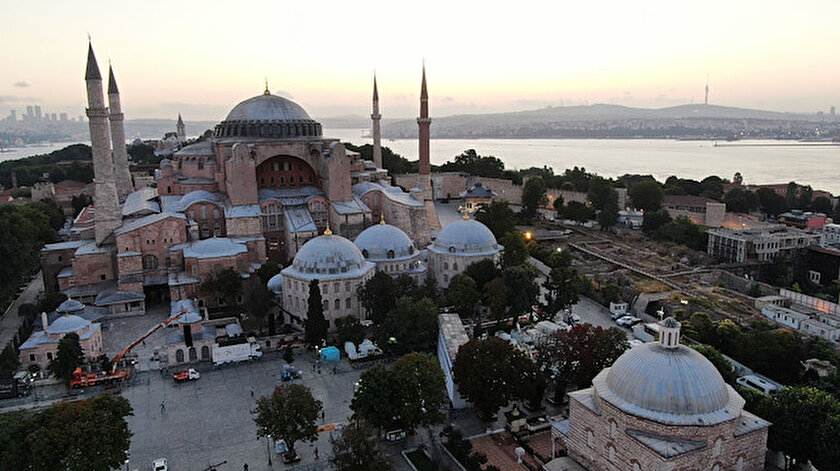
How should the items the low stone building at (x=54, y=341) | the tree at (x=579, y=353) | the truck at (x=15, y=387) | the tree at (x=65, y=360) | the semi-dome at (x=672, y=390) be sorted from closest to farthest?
the semi-dome at (x=672, y=390) → the tree at (x=579, y=353) → the truck at (x=15, y=387) → the tree at (x=65, y=360) → the low stone building at (x=54, y=341)

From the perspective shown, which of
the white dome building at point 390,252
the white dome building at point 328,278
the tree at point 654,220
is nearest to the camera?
the white dome building at point 328,278

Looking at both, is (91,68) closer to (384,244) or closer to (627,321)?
(384,244)

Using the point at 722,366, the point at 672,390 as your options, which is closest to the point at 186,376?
the point at 672,390

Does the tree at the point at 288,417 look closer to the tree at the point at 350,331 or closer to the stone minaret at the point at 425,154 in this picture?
the tree at the point at 350,331

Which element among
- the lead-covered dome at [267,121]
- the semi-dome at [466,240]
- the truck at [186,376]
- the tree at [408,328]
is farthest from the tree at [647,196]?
the truck at [186,376]

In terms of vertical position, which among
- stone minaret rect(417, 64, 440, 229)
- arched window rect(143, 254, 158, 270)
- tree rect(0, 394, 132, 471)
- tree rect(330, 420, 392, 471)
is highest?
stone minaret rect(417, 64, 440, 229)

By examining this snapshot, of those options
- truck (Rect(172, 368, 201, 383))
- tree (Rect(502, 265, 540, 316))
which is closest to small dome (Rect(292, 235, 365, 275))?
truck (Rect(172, 368, 201, 383))

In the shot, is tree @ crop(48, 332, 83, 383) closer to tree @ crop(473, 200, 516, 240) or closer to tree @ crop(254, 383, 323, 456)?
tree @ crop(254, 383, 323, 456)
